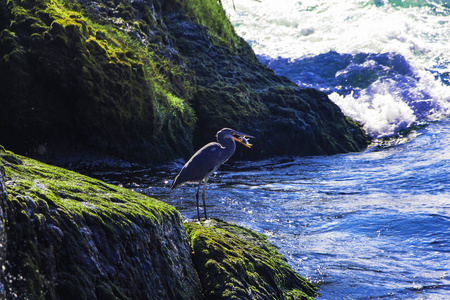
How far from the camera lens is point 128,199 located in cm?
348

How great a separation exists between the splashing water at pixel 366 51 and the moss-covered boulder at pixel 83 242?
11.6 meters

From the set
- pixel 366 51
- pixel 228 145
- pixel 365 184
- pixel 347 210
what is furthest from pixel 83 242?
pixel 366 51

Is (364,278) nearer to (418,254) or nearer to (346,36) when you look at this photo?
(418,254)

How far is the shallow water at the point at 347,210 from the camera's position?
A: 5.04 metres

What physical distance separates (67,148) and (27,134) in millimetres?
674

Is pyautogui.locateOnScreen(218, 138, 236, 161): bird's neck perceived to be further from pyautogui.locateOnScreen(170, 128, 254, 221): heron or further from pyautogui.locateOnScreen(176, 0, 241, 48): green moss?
pyautogui.locateOnScreen(176, 0, 241, 48): green moss

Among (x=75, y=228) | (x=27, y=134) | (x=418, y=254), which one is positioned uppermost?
(x=27, y=134)

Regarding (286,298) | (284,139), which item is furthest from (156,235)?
(284,139)

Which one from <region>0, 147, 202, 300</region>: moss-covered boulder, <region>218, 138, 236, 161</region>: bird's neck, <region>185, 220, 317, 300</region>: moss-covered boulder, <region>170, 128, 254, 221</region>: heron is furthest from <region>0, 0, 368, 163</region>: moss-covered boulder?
<region>0, 147, 202, 300</region>: moss-covered boulder

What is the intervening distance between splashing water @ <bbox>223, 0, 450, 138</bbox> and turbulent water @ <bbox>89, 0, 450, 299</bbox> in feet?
0.23

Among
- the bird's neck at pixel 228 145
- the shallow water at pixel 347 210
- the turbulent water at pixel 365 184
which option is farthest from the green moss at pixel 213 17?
the bird's neck at pixel 228 145

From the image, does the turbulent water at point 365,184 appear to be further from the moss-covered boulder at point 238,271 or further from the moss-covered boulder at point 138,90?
the moss-covered boulder at point 138,90

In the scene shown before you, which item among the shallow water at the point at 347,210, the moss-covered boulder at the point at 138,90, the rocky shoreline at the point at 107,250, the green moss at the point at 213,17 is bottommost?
the shallow water at the point at 347,210

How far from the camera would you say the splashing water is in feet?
53.4
